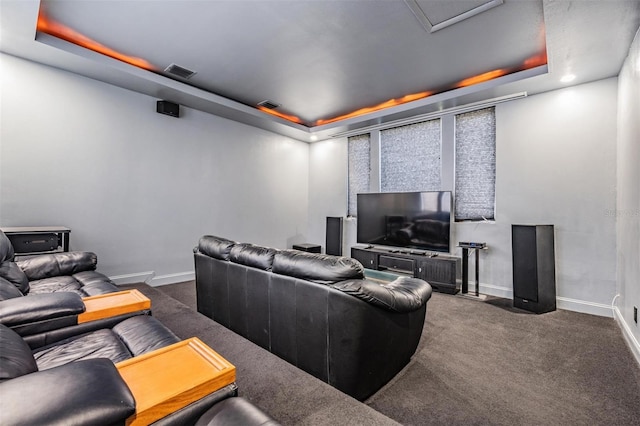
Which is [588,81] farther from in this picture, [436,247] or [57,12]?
[57,12]

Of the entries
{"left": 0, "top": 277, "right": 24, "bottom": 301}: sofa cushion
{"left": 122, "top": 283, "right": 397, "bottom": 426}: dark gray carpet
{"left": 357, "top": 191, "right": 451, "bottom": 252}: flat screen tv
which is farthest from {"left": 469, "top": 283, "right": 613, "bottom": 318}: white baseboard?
{"left": 0, "top": 277, "right": 24, "bottom": 301}: sofa cushion

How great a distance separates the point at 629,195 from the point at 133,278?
18.6 ft

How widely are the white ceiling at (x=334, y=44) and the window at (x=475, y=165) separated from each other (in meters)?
0.37

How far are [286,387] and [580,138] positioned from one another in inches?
165

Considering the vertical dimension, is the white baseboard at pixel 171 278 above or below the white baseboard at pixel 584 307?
above

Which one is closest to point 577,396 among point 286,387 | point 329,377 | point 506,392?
point 506,392

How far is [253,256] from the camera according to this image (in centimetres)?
230

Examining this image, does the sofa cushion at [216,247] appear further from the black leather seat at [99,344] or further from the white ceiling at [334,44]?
the white ceiling at [334,44]

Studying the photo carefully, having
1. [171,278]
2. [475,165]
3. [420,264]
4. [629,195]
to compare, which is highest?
A: [475,165]

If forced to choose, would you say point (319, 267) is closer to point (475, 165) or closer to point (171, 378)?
point (171, 378)

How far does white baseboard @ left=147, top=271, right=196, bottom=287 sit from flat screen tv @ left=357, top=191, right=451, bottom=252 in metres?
2.92

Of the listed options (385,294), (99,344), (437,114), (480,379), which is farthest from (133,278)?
(437,114)

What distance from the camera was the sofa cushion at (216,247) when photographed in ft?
8.55

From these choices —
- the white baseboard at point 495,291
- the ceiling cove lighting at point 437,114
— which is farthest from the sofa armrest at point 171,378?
the ceiling cove lighting at point 437,114
